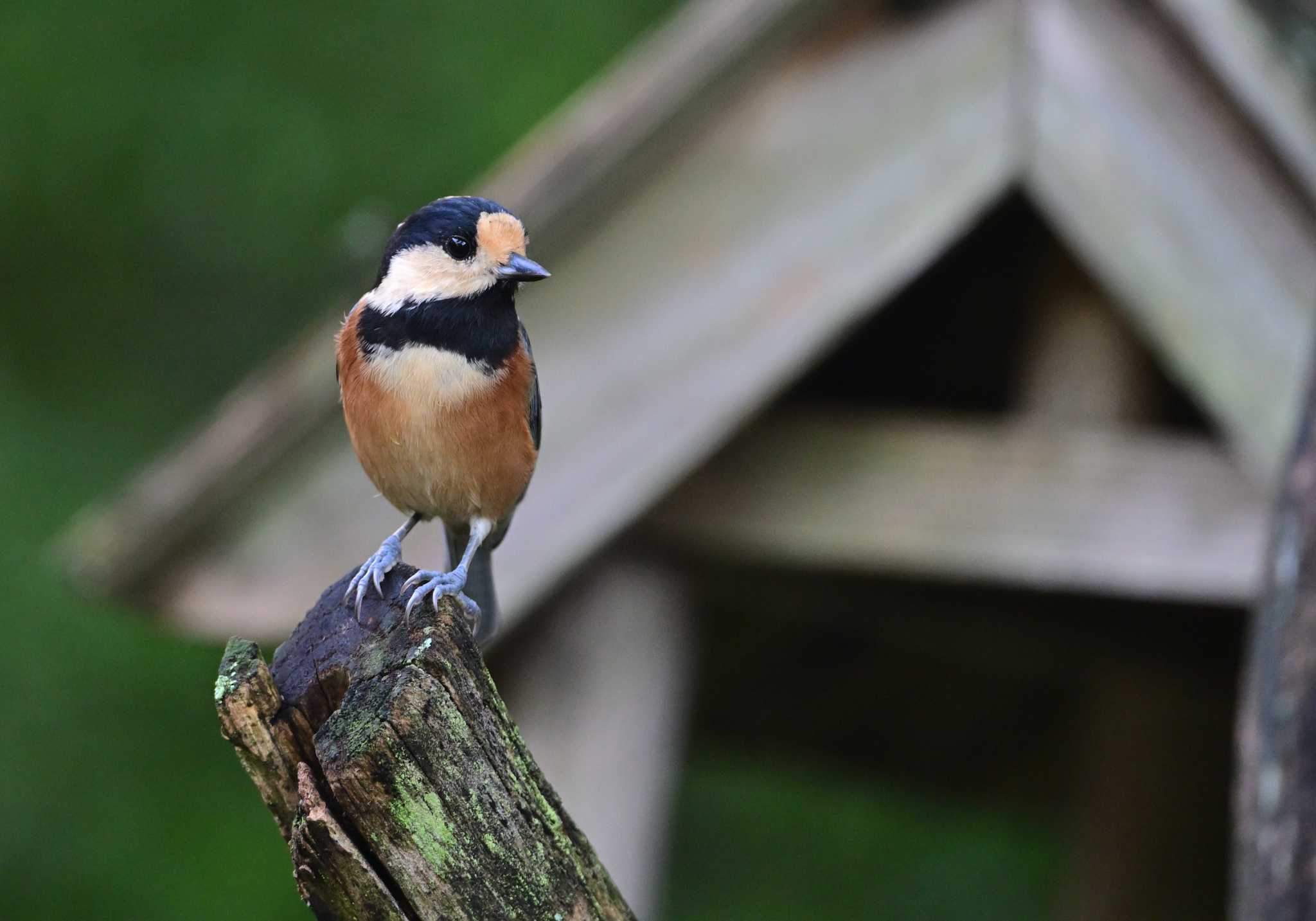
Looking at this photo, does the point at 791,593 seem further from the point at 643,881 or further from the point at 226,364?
the point at 226,364

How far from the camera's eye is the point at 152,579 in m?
3.41

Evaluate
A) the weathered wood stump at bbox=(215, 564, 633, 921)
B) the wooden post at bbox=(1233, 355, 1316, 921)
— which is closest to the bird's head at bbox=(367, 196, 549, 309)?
the weathered wood stump at bbox=(215, 564, 633, 921)

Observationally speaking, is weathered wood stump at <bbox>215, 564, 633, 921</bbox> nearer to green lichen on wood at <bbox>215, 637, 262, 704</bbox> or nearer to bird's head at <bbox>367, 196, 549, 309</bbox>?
green lichen on wood at <bbox>215, 637, 262, 704</bbox>

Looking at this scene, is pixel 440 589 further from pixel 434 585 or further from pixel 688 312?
pixel 688 312

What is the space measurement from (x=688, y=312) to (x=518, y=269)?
1.02m

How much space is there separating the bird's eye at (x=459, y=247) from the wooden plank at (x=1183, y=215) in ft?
4.87

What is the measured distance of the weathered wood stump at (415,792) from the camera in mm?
1549

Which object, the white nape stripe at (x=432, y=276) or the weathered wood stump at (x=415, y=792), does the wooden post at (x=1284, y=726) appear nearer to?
the weathered wood stump at (x=415, y=792)

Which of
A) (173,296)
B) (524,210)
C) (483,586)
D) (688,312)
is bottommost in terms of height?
(483,586)

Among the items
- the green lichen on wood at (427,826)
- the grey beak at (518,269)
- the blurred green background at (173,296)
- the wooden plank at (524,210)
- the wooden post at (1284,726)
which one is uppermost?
the blurred green background at (173,296)

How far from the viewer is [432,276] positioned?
239 centimetres

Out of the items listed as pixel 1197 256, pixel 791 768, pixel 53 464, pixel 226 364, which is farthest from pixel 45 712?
pixel 1197 256

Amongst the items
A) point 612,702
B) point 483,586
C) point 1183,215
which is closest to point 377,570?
point 483,586

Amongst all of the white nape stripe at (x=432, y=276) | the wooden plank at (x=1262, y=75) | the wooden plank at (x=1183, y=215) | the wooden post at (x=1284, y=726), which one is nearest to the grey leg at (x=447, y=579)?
the white nape stripe at (x=432, y=276)
